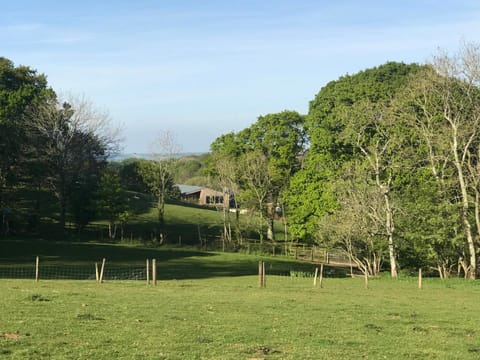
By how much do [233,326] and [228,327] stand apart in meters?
0.22

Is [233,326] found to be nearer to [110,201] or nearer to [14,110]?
[110,201]

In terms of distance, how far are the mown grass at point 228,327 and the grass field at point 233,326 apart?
0.02 meters

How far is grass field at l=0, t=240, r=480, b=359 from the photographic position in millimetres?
10891

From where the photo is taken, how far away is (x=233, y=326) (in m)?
14.0

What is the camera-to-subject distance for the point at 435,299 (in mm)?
24594

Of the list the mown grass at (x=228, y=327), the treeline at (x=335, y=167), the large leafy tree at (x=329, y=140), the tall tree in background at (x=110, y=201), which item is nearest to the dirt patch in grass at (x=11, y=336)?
the mown grass at (x=228, y=327)

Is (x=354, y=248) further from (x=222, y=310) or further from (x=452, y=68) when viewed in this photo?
(x=222, y=310)

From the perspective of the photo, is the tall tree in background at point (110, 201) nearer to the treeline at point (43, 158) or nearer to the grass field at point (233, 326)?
the treeline at point (43, 158)

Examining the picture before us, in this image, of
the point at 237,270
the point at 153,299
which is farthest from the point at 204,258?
the point at 153,299

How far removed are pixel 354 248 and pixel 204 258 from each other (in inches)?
590

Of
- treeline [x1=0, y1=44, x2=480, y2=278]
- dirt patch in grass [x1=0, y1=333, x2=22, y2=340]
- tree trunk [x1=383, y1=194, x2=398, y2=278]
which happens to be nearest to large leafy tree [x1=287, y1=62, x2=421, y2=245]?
treeline [x1=0, y1=44, x2=480, y2=278]

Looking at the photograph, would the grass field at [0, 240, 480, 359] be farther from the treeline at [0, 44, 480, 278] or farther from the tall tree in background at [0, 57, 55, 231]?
the tall tree in background at [0, 57, 55, 231]

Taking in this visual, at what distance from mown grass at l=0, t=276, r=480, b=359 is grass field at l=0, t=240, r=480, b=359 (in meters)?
0.02

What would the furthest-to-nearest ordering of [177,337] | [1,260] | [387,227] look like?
[1,260], [387,227], [177,337]
